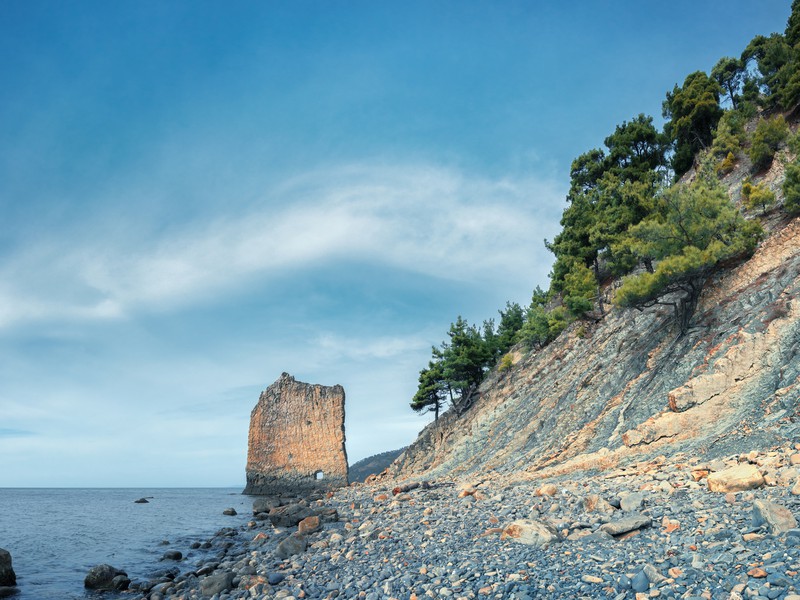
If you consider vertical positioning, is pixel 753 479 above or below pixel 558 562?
above

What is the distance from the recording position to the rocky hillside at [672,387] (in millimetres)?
13695

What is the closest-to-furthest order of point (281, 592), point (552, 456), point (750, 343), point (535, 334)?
point (281, 592)
point (750, 343)
point (552, 456)
point (535, 334)

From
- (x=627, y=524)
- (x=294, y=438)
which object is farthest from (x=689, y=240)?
(x=294, y=438)

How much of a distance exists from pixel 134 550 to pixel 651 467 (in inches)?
844

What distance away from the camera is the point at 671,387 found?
17188 millimetres

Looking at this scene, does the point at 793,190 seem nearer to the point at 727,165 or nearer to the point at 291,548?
the point at 727,165

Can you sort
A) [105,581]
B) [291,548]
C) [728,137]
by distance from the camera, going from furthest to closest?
[728,137] → [105,581] → [291,548]

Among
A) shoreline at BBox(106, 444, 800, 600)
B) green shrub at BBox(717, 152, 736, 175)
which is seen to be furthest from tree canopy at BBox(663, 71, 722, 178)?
shoreline at BBox(106, 444, 800, 600)

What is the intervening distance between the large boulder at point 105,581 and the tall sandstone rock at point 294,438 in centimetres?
4347

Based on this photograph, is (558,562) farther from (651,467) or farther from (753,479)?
(651,467)

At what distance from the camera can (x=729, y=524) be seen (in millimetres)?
7289

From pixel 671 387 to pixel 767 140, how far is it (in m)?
24.8

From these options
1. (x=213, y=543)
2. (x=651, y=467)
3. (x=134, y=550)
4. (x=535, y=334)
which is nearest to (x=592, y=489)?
(x=651, y=467)

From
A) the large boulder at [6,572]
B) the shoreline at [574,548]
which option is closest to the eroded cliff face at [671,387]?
the shoreline at [574,548]
